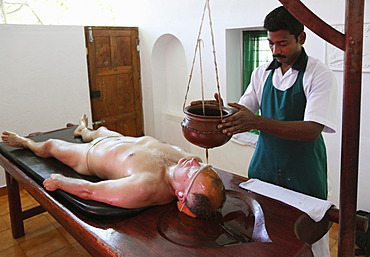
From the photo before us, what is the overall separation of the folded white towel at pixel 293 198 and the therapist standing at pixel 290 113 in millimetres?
136

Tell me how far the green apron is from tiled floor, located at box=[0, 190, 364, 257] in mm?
1199

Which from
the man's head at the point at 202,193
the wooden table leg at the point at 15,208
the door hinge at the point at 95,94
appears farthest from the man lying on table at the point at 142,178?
the door hinge at the point at 95,94

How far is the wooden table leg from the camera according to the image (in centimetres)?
311

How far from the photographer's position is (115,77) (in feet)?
16.4

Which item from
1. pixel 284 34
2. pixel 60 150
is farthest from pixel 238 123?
pixel 60 150

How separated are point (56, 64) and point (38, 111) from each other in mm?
618

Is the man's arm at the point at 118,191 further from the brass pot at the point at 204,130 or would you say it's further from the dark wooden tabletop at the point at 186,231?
the brass pot at the point at 204,130

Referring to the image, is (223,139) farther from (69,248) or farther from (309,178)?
(69,248)

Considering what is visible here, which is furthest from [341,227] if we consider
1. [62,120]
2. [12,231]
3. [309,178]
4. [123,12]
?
[123,12]

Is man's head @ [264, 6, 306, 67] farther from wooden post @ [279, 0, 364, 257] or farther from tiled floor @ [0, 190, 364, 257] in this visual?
tiled floor @ [0, 190, 364, 257]

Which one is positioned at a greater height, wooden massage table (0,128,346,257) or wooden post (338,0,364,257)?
wooden post (338,0,364,257)

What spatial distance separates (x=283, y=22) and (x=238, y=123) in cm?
61

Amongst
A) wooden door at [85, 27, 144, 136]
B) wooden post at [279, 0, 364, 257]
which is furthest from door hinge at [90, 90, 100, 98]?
wooden post at [279, 0, 364, 257]

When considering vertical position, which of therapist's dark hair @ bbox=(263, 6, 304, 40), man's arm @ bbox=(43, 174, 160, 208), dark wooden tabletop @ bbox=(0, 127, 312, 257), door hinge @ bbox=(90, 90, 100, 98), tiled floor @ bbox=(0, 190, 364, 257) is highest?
therapist's dark hair @ bbox=(263, 6, 304, 40)
